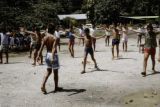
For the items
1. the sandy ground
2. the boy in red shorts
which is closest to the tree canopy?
the sandy ground

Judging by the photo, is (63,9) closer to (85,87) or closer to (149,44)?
(149,44)

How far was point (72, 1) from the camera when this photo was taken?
11131cm

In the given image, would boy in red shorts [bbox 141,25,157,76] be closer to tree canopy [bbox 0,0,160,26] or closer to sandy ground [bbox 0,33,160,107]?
sandy ground [bbox 0,33,160,107]

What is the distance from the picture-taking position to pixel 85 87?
1294 cm

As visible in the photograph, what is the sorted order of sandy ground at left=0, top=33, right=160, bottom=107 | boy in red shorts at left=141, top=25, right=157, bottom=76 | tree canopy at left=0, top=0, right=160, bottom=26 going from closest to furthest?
sandy ground at left=0, top=33, right=160, bottom=107 < boy in red shorts at left=141, top=25, right=157, bottom=76 < tree canopy at left=0, top=0, right=160, bottom=26

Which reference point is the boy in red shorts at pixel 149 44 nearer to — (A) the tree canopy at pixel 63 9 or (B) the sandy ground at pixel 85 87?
(B) the sandy ground at pixel 85 87

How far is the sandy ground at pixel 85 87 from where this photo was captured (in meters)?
10.9

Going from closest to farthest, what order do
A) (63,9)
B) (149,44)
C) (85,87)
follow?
(85,87)
(149,44)
(63,9)

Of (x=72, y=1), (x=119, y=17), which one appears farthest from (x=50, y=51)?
(x=72, y=1)

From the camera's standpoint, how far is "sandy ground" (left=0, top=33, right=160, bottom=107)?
10.9 metres

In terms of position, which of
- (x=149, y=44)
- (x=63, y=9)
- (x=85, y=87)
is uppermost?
(x=149, y=44)

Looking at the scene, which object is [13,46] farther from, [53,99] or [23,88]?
[53,99]

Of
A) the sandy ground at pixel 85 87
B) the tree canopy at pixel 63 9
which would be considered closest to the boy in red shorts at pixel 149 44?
the sandy ground at pixel 85 87

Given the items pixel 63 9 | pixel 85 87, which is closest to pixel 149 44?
pixel 85 87
